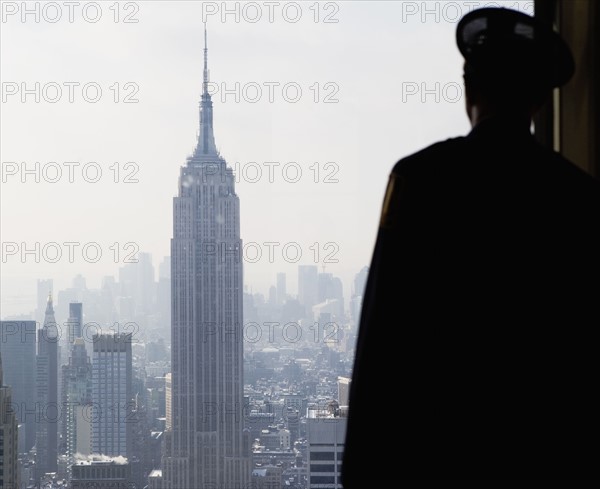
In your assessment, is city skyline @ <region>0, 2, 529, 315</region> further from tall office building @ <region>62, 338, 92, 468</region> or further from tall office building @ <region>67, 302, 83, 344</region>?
tall office building @ <region>62, 338, 92, 468</region>

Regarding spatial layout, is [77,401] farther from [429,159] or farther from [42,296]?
[429,159]

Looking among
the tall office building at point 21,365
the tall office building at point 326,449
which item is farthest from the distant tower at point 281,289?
the tall office building at point 21,365

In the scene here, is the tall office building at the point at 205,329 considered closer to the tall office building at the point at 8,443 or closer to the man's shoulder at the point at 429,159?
the tall office building at the point at 8,443

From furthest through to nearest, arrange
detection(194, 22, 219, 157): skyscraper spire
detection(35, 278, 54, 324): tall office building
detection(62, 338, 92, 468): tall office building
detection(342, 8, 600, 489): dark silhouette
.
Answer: detection(194, 22, 219, 157): skyscraper spire → detection(62, 338, 92, 468): tall office building → detection(35, 278, 54, 324): tall office building → detection(342, 8, 600, 489): dark silhouette

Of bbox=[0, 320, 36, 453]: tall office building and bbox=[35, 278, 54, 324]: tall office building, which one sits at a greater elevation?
bbox=[35, 278, 54, 324]: tall office building

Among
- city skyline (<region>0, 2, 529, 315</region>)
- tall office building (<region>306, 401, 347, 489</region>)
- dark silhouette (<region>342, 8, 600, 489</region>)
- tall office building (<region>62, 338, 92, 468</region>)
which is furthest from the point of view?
tall office building (<region>62, 338, 92, 468</region>)

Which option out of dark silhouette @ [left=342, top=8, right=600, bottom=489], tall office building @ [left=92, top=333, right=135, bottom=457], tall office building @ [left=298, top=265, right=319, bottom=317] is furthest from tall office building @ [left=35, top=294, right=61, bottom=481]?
dark silhouette @ [left=342, top=8, right=600, bottom=489]
